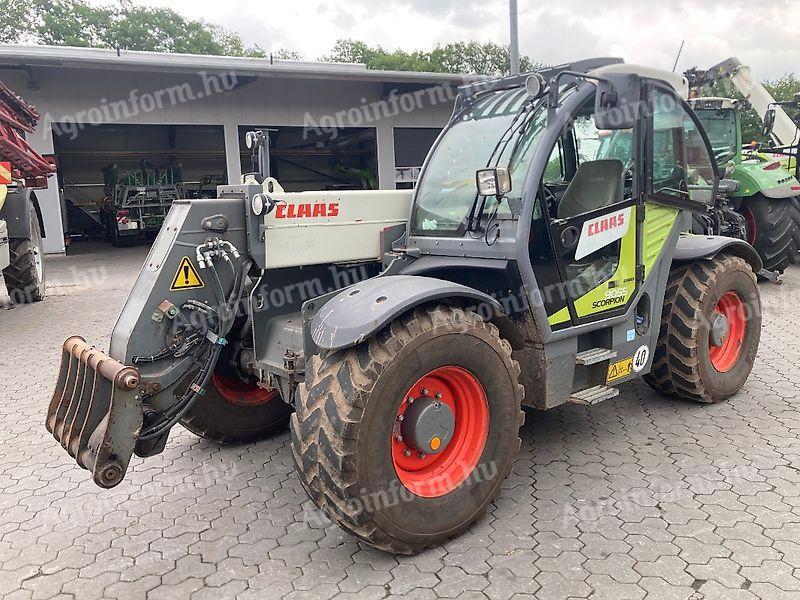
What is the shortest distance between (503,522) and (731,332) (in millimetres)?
2982

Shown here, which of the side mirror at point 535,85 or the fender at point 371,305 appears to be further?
the side mirror at point 535,85

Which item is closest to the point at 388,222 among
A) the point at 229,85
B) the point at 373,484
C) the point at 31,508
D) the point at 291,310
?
the point at 291,310

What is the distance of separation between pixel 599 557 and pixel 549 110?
2369 millimetres

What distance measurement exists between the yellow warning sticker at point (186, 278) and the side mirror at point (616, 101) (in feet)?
7.56

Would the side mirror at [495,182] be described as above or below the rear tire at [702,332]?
above

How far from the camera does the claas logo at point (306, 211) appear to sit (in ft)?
12.1

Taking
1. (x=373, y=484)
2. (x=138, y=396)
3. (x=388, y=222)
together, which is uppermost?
(x=388, y=222)

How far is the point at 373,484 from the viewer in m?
2.93

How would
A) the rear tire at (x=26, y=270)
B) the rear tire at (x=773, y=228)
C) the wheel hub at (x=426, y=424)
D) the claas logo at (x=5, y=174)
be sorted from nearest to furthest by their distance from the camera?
1. the wheel hub at (x=426, y=424)
2. the claas logo at (x=5, y=174)
3. the rear tire at (x=26, y=270)
4. the rear tire at (x=773, y=228)

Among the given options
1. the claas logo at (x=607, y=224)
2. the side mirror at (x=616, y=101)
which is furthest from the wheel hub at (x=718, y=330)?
the side mirror at (x=616, y=101)

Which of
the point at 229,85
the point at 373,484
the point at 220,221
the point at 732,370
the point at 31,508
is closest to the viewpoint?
the point at 373,484

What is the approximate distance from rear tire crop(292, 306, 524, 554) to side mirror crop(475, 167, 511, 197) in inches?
26.0

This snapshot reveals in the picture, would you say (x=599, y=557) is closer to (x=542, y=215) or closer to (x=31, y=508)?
(x=542, y=215)

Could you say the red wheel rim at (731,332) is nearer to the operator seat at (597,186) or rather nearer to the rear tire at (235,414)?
the operator seat at (597,186)
